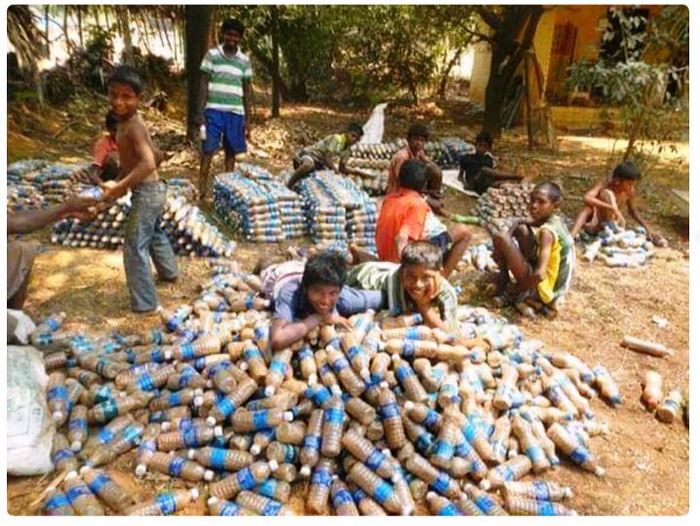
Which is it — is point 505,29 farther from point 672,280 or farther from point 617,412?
point 617,412

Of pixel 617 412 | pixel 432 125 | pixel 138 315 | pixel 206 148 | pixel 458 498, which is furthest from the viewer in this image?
pixel 432 125

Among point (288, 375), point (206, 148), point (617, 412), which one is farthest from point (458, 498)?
point (206, 148)

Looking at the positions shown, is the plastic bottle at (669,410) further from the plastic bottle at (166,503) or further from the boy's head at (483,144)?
the boy's head at (483,144)

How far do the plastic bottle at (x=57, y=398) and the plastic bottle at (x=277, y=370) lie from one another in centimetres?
113

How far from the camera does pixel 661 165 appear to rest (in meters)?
10.8

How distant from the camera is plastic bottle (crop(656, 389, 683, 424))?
3.93 metres

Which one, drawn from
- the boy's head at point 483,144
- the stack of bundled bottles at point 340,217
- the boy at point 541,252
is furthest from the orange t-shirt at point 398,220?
the boy's head at point 483,144

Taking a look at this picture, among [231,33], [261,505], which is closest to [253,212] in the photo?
[231,33]

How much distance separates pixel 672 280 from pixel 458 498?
4421mm

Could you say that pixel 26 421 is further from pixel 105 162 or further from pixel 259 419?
pixel 105 162

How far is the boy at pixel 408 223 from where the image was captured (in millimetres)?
4477

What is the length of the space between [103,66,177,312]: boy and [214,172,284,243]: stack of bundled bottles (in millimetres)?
A: 1576

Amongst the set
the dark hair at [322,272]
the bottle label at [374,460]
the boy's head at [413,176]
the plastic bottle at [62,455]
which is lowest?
the plastic bottle at [62,455]

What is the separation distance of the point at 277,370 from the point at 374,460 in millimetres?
730
